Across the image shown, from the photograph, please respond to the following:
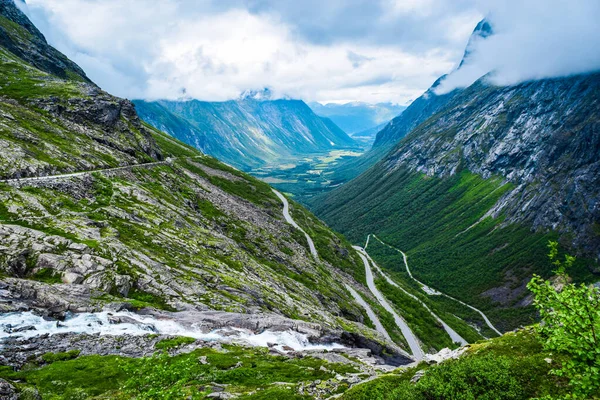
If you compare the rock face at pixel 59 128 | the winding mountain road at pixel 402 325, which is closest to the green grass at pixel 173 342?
the rock face at pixel 59 128

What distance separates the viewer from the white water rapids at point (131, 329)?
123 feet

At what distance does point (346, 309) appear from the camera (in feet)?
333

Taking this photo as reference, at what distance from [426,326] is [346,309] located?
57.5m

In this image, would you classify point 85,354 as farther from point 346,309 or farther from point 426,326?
point 426,326

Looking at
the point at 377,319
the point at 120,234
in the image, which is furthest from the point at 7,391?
the point at 377,319

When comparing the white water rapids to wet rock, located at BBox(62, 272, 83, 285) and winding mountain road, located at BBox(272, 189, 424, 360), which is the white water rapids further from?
winding mountain road, located at BBox(272, 189, 424, 360)

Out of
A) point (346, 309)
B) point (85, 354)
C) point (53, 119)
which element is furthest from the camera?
point (53, 119)

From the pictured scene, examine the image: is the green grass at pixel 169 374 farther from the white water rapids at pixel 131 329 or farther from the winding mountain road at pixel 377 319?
the winding mountain road at pixel 377 319

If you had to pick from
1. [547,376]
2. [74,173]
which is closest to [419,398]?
[547,376]

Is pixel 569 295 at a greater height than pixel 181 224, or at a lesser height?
lesser

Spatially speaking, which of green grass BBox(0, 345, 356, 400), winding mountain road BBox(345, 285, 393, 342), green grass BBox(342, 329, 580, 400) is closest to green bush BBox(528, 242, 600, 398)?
green grass BBox(342, 329, 580, 400)

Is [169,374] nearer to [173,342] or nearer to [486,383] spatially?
[173,342]

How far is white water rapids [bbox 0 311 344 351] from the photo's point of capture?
37.5 meters

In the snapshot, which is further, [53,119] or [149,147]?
[149,147]
